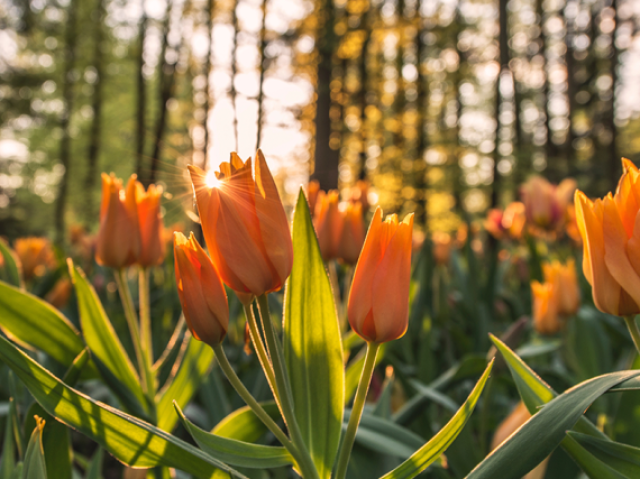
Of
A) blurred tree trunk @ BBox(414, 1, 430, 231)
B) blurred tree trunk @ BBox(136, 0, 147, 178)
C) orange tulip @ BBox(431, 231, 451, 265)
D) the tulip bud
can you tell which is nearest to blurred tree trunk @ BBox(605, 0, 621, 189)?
blurred tree trunk @ BBox(414, 1, 430, 231)

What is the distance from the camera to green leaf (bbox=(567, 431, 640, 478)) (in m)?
0.53

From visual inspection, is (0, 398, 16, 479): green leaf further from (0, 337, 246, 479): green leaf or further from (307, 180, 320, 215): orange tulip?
(307, 180, 320, 215): orange tulip

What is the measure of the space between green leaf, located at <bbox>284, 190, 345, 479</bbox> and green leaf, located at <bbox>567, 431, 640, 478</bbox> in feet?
0.94

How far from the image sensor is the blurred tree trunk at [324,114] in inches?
327

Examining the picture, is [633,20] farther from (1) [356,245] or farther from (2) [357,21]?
Answer: (1) [356,245]

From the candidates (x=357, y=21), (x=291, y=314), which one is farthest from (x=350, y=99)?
(x=291, y=314)

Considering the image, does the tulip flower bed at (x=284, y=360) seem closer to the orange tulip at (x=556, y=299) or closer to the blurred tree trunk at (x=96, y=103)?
the orange tulip at (x=556, y=299)

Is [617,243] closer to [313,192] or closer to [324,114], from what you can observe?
[313,192]

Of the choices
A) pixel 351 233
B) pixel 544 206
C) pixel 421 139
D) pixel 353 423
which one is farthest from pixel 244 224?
pixel 421 139

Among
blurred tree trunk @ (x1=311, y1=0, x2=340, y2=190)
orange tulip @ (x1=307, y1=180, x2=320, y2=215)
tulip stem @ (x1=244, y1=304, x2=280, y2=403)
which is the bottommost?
tulip stem @ (x1=244, y1=304, x2=280, y2=403)

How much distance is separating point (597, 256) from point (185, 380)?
0.77 m

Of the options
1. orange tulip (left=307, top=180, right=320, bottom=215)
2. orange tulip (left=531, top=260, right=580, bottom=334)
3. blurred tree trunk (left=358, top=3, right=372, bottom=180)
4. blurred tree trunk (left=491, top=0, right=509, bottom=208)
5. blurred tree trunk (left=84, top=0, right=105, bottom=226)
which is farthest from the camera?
blurred tree trunk (left=84, top=0, right=105, bottom=226)

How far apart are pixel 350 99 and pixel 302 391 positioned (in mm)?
12905

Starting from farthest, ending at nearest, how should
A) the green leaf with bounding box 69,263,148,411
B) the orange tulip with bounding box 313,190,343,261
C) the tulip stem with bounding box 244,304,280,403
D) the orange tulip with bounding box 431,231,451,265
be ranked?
the orange tulip with bounding box 431,231,451,265
the orange tulip with bounding box 313,190,343,261
the green leaf with bounding box 69,263,148,411
the tulip stem with bounding box 244,304,280,403
